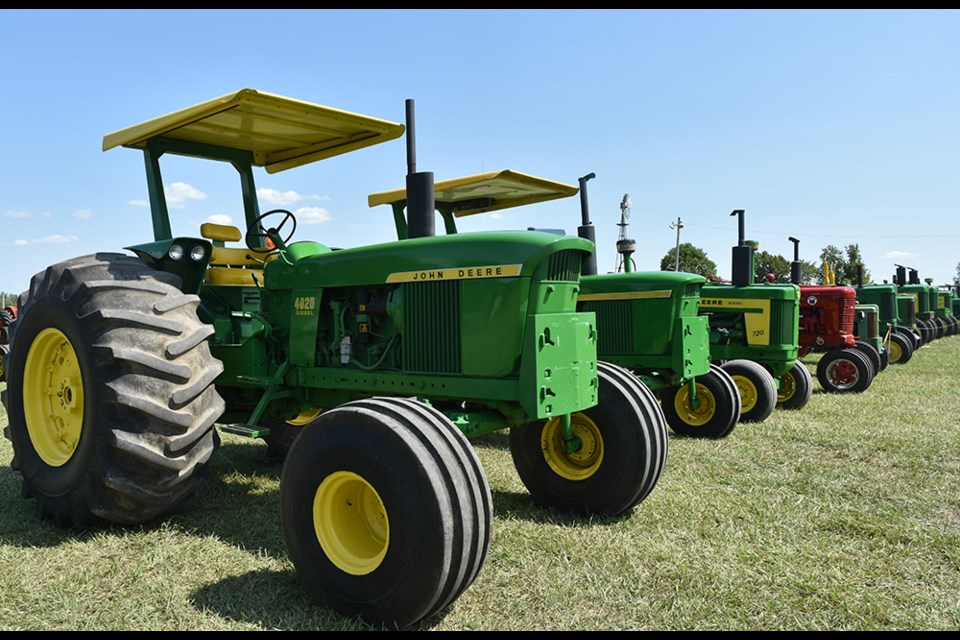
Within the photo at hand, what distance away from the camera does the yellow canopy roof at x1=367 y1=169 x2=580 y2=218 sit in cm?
558

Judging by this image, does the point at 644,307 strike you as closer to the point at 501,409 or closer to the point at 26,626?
the point at 501,409

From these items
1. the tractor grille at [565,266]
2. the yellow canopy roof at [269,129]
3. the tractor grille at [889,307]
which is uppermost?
the yellow canopy roof at [269,129]

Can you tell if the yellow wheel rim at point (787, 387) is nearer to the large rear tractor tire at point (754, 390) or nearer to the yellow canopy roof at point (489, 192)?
the large rear tractor tire at point (754, 390)

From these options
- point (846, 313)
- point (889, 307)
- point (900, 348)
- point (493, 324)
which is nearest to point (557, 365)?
point (493, 324)

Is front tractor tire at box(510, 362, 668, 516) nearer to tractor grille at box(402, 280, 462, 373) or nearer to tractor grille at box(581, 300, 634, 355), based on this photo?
tractor grille at box(402, 280, 462, 373)

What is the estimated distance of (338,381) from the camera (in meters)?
4.36

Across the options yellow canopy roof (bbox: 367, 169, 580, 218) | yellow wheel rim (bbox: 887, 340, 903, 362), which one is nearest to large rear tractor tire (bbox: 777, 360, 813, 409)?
yellow canopy roof (bbox: 367, 169, 580, 218)

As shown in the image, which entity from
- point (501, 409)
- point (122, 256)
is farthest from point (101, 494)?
point (501, 409)

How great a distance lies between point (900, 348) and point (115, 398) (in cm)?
1580

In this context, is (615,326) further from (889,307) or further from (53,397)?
(889,307)

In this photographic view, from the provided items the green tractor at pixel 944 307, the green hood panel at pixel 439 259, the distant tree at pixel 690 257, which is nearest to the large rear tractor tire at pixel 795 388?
the green hood panel at pixel 439 259

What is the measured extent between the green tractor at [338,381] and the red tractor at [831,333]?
7.40 metres

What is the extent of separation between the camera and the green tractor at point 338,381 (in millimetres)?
2965
